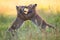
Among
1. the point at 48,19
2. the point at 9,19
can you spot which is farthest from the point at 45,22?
the point at 9,19

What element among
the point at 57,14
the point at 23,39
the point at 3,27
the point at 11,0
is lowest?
the point at 23,39

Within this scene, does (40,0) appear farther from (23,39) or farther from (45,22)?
(23,39)

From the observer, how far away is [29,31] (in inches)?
66.4

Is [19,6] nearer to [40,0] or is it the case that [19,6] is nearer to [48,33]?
[40,0]

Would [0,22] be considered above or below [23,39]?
above

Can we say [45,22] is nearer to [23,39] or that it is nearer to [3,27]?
[23,39]

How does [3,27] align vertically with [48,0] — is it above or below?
below

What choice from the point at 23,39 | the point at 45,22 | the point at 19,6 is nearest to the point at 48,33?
the point at 45,22

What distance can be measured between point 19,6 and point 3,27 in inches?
9.4

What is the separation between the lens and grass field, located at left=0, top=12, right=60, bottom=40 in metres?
1.67

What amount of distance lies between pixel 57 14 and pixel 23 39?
1.28ft

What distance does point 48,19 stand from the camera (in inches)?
67.2

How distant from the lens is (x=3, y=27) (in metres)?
1.67

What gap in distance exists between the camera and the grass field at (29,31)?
1.67 m
